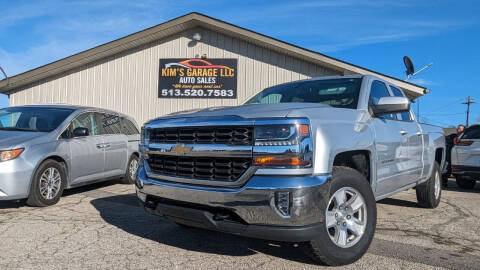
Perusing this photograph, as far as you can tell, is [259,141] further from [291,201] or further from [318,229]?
[318,229]

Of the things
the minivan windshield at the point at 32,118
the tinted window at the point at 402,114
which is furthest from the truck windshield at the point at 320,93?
the minivan windshield at the point at 32,118

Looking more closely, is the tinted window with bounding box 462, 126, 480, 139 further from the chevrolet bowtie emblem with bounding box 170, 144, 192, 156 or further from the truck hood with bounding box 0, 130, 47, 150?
the truck hood with bounding box 0, 130, 47, 150

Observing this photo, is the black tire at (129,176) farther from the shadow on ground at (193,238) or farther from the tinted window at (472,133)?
the tinted window at (472,133)

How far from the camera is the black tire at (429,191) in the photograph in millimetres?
5219

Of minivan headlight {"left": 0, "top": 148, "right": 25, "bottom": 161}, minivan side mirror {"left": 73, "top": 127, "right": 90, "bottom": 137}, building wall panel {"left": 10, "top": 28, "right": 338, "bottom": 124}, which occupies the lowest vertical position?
minivan headlight {"left": 0, "top": 148, "right": 25, "bottom": 161}

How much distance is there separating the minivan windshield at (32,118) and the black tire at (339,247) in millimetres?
4576

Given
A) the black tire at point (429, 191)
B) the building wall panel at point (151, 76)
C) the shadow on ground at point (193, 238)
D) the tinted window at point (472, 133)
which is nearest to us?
the shadow on ground at point (193, 238)

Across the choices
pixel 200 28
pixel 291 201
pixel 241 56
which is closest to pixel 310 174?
pixel 291 201

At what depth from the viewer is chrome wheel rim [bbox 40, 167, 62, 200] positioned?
500cm

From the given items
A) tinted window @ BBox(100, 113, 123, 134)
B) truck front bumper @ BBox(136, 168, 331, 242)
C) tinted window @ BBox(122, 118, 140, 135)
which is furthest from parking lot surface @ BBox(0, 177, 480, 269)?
tinted window @ BBox(122, 118, 140, 135)

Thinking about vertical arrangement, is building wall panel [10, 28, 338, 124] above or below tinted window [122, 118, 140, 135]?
above

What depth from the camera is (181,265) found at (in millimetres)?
2832

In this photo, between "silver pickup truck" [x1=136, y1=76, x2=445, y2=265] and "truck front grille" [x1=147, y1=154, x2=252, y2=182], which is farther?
"truck front grille" [x1=147, y1=154, x2=252, y2=182]

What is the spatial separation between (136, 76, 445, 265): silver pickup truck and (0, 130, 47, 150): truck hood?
7.93 feet
